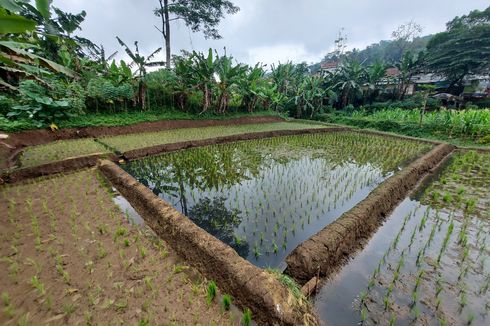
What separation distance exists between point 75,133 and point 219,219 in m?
8.07

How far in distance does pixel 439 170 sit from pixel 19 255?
8819mm

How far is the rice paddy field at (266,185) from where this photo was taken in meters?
3.26

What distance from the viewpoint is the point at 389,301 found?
2195 mm

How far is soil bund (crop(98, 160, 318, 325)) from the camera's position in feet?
5.85

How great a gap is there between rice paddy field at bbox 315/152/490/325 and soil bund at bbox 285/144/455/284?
128mm

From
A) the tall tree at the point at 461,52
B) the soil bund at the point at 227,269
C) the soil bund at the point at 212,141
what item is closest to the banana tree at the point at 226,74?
the soil bund at the point at 212,141

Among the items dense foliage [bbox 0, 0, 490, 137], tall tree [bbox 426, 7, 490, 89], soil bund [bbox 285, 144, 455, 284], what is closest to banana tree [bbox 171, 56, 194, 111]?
dense foliage [bbox 0, 0, 490, 137]

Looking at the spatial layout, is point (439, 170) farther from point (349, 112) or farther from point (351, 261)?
point (349, 112)

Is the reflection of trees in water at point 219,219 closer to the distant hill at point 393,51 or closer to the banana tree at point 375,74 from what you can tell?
the banana tree at point 375,74

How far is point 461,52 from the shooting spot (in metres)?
18.4

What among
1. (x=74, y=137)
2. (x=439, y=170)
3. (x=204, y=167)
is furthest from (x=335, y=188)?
(x=74, y=137)

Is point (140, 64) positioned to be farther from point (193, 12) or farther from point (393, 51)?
point (393, 51)

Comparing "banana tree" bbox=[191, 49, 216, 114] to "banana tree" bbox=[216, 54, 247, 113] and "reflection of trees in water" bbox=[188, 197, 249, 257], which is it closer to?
"banana tree" bbox=[216, 54, 247, 113]

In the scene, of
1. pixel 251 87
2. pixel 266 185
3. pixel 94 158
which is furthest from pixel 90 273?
pixel 251 87
